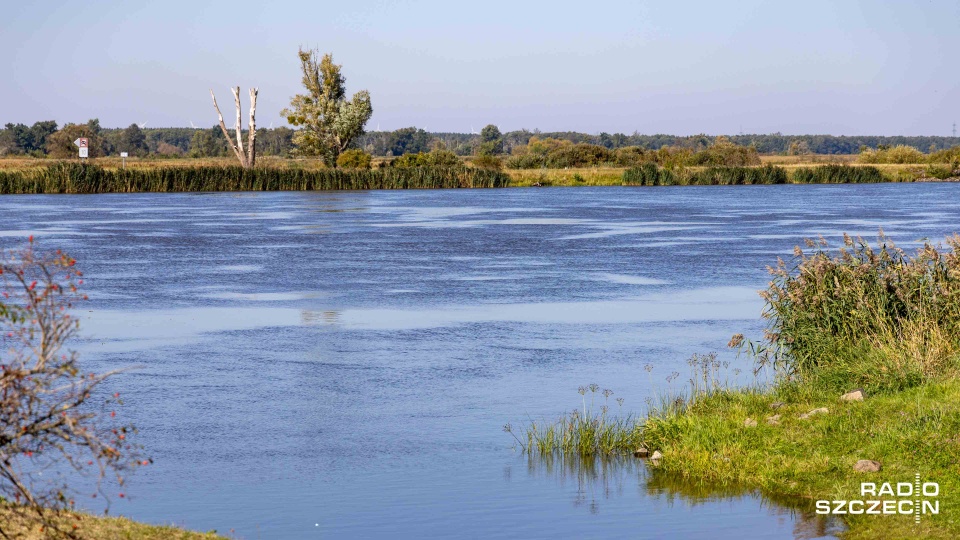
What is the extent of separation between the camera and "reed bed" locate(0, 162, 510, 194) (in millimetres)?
60281

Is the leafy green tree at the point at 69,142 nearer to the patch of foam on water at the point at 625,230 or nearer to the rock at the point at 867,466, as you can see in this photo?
the patch of foam on water at the point at 625,230

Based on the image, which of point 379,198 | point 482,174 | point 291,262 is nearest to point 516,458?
point 291,262

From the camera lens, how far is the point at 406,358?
14656mm

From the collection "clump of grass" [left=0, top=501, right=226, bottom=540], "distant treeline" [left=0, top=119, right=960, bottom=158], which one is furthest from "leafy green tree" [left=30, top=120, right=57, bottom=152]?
"clump of grass" [left=0, top=501, right=226, bottom=540]

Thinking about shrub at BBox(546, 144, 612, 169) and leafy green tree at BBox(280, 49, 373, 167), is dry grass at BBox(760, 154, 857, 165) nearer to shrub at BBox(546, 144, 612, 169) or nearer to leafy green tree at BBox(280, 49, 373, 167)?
shrub at BBox(546, 144, 612, 169)

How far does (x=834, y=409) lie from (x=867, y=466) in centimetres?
149

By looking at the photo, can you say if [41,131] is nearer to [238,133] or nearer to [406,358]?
[238,133]

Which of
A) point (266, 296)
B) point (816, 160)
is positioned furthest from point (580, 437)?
point (816, 160)

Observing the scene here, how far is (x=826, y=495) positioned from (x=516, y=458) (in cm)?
263

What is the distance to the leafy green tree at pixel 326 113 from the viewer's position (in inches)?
3219

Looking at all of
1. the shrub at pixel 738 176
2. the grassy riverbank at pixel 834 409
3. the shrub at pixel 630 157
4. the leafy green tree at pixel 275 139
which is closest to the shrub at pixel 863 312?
the grassy riverbank at pixel 834 409

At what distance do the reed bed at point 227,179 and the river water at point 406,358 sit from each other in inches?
994

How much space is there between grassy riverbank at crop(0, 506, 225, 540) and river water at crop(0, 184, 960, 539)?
1138 mm

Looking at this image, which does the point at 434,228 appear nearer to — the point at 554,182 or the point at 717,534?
the point at 717,534
